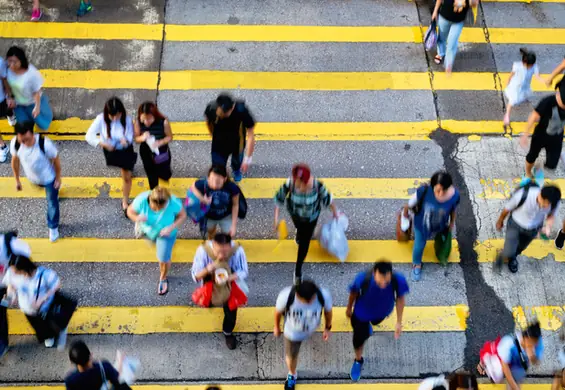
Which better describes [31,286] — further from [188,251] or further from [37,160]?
[188,251]

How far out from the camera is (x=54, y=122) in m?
9.77

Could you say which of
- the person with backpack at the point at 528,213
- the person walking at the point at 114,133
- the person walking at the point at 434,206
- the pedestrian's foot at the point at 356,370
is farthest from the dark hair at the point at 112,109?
the person with backpack at the point at 528,213

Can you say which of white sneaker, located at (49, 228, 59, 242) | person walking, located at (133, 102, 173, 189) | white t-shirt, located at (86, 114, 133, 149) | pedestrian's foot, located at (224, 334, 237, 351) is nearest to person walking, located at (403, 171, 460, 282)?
pedestrian's foot, located at (224, 334, 237, 351)

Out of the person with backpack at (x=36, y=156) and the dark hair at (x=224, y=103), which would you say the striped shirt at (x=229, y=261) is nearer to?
the dark hair at (x=224, y=103)

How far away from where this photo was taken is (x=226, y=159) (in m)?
8.59

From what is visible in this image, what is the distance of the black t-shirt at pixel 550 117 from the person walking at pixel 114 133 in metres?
4.79

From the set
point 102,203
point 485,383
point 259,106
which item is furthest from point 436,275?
point 102,203

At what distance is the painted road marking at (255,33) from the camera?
35.3 ft

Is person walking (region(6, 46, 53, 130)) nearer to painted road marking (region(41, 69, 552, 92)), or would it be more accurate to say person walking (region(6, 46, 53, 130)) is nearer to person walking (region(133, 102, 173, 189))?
painted road marking (region(41, 69, 552, 92))

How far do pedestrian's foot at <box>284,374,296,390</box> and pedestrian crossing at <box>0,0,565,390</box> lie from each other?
0.42 ft

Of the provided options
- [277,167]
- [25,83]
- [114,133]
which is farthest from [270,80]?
[25,83]

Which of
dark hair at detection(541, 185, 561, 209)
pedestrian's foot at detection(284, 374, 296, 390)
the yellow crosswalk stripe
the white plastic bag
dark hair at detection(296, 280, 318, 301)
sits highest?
dark hair at detection(541, 185, 561, 209)

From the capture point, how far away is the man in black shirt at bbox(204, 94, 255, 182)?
7.84 metres

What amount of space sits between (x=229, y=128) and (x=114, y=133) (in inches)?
50.2
